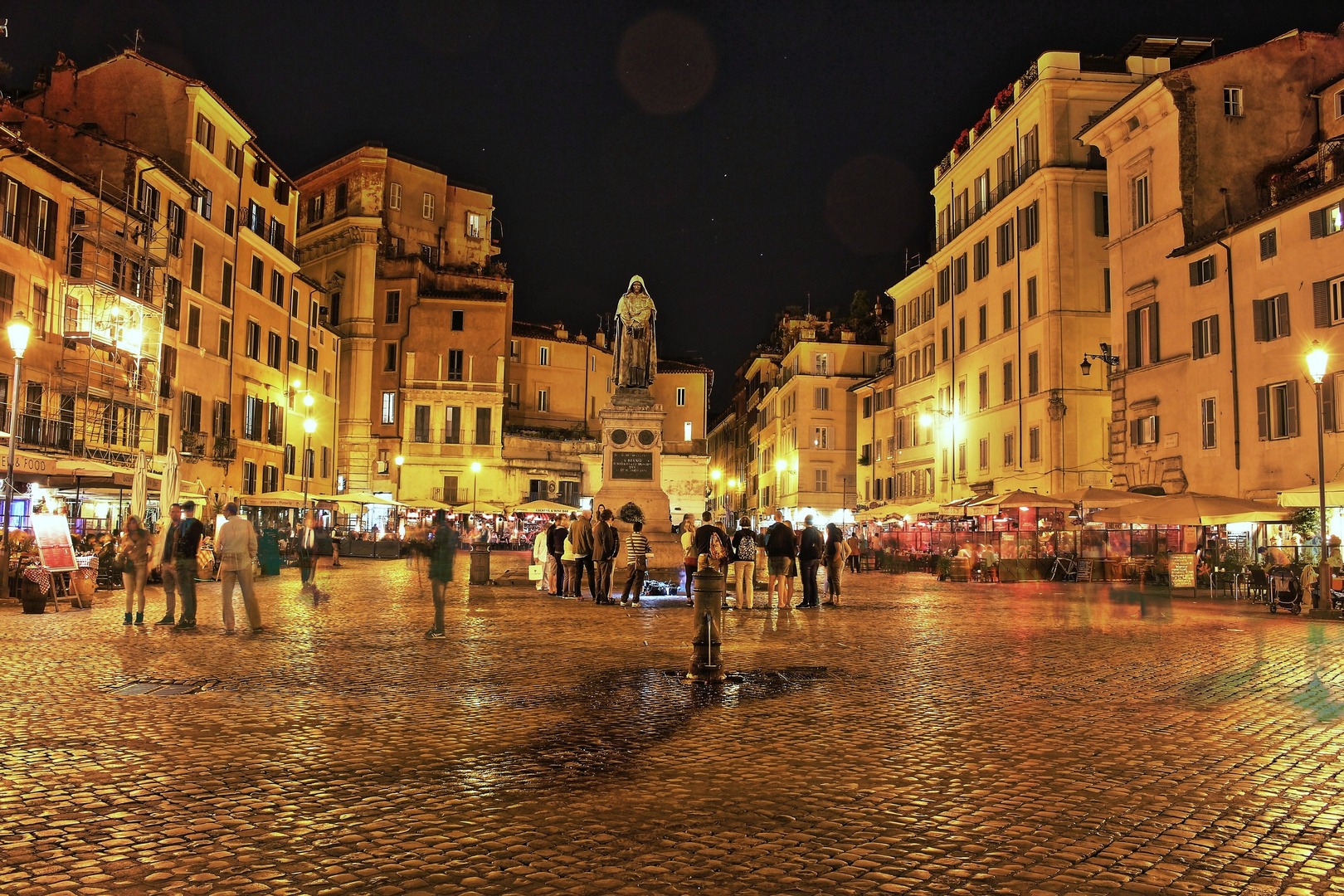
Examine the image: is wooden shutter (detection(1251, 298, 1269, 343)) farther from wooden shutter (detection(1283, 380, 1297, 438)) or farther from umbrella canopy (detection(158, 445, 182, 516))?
umbrella canopy (detection(158, 445, 182, 516))

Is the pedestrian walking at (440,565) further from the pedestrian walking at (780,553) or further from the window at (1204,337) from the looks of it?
A: the window at (1204,337)

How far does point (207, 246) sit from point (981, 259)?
31733 mm

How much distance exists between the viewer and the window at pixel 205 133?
129 ft

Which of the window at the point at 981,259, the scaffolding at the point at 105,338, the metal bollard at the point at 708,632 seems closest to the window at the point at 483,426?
the scaffolding at the point at 105,338

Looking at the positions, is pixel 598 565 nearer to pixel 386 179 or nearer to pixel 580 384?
pixel 386 179

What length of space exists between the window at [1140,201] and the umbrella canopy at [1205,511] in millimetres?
12515

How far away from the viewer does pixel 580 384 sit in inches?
2763

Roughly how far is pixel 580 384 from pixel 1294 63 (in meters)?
45.9

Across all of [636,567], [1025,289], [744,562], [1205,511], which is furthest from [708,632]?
[1025,289]

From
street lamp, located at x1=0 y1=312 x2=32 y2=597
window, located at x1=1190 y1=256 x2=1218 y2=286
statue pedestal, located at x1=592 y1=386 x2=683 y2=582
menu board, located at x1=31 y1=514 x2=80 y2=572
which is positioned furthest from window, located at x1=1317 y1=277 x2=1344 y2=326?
street lamp, located at x1=0 y1=312 x2=32 y2=597

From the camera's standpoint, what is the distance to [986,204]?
45.5 m

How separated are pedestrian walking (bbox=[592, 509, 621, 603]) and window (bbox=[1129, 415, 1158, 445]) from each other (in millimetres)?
20346

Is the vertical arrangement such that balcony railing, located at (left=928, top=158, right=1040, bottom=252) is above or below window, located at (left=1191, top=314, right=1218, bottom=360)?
above

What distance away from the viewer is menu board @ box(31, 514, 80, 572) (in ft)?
57.6
